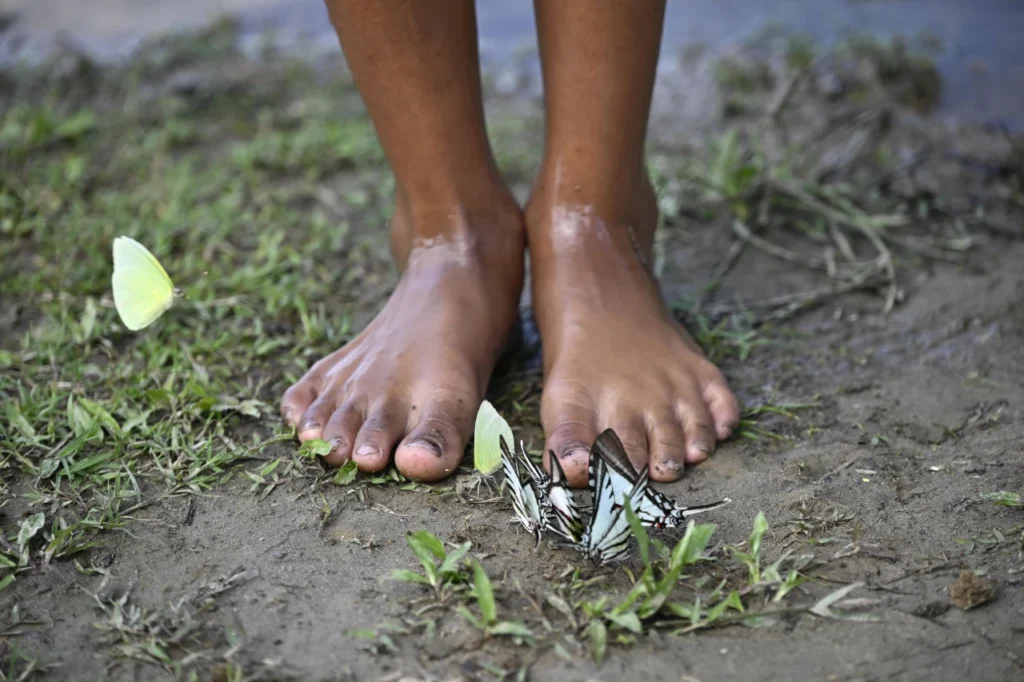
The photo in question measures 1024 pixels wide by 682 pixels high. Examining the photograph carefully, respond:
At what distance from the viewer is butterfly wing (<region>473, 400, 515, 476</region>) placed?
1609 mm

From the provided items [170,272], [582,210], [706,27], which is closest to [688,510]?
[582,210]

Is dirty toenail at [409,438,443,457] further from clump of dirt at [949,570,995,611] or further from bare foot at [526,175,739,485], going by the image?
clump of dirt at [949,570,995,611]

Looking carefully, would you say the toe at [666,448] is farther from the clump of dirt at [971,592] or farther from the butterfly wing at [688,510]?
the clump of dirt at [971,592]

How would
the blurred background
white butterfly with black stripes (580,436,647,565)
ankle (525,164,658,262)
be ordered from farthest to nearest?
the blurred background, ankle (525,164,658,262), white butterfly with black stripes (580,436,647,565)

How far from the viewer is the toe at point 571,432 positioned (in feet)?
5.37

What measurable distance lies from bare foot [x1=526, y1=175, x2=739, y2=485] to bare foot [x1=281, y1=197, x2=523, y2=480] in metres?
0.09

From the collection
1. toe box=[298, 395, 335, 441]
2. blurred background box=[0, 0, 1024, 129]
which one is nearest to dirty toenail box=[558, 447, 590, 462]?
toe box=[298, 395, 335, 441]

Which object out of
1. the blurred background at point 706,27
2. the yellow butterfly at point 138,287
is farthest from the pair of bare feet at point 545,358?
the blurred background at point 706,27

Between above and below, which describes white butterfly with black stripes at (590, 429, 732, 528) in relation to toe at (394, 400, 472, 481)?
above

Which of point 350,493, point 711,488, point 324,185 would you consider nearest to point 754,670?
point 711,488

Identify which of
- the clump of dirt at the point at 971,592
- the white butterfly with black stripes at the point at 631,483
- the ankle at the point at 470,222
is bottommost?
the clump of dirt at the point at 971,592

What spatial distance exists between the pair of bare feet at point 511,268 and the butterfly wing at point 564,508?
0.59ft

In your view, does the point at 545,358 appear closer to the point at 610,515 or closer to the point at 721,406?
the point at 721,406

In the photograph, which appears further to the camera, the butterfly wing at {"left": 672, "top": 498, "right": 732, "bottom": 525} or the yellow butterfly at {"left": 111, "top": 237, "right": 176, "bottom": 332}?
the yellow butterfly at {"left": 111, "top": 237, "right": 176, "bottom": 332}
